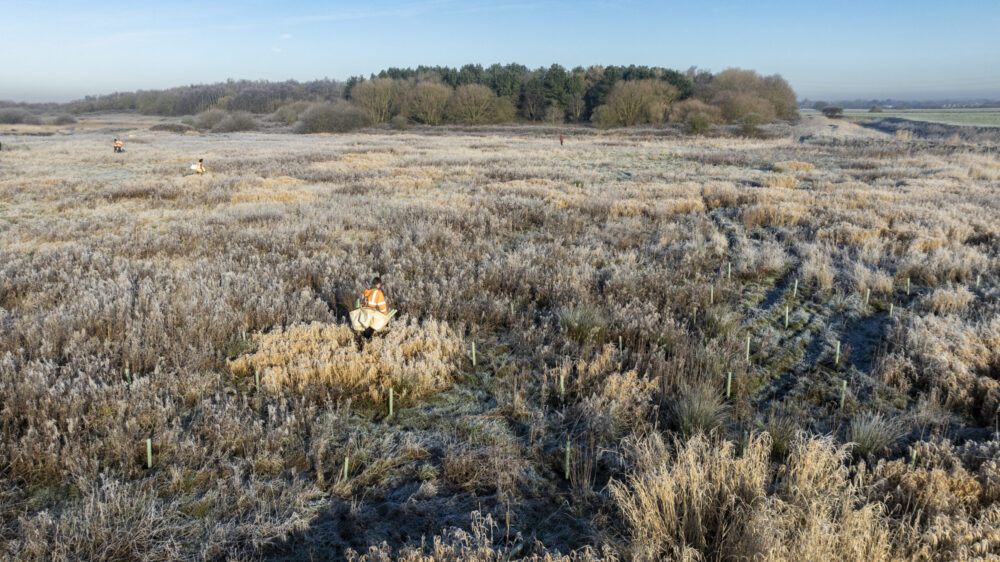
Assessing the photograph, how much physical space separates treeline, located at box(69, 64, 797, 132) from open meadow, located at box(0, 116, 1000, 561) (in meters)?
45.9

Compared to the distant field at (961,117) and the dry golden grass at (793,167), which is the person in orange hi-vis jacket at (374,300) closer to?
the dry golden grass at (793,167)

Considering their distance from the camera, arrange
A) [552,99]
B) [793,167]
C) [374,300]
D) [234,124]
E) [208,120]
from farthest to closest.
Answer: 1. [552,99]
2. [208,120]
3. [234,124]
4. [793,167]
5. [374,300]

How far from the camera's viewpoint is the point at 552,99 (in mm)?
80562

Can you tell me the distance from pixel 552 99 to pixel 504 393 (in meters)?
82.0

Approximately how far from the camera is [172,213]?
493 inches

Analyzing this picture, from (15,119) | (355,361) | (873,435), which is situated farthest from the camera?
(15,119)

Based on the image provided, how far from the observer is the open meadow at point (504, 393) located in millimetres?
2887

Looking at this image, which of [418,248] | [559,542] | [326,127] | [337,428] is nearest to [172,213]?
[418,248]

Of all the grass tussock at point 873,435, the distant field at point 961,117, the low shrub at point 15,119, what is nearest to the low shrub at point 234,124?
the low shrub at point 15,119

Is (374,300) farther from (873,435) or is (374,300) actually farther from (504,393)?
(873,435)

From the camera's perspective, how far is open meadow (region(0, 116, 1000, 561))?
114 inches

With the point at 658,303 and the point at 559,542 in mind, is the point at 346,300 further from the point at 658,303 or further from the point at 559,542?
the point at 559,542

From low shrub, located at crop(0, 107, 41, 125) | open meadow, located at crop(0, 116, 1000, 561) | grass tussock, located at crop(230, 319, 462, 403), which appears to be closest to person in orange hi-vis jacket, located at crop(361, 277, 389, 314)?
grass tussock, located at crop(230, 319, 462, 403)

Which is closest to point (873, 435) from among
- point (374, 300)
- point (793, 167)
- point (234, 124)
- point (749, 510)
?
point (749, 510)
